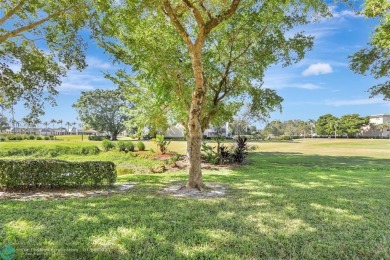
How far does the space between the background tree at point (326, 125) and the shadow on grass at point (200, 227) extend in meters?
85.6

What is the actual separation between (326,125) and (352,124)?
28.8 ft

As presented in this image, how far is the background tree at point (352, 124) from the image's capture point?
80000 mm

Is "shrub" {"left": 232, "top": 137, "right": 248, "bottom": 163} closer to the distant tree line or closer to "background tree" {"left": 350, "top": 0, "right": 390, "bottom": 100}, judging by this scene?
"background tree" {"left": 350, "top": 0, "right": 390, "bottom": 100}

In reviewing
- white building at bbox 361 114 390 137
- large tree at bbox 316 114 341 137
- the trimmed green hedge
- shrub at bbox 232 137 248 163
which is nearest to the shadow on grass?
the trimmed green hedge

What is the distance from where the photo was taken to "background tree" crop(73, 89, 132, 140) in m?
62.2

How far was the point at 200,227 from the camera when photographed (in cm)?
480

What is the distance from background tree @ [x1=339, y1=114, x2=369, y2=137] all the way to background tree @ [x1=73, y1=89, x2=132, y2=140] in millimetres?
61885

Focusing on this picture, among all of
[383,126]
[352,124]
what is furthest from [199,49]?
[383,126]

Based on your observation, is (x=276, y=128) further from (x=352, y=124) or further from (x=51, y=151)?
(x=51, y=151)

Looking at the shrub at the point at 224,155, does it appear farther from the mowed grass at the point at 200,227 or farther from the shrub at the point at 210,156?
the mowed grass at the point at 200,227

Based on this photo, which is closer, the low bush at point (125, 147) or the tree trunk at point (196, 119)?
the tree trunk at point (196, 119)

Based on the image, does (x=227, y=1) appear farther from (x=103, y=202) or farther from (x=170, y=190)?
(x=103, y=202)

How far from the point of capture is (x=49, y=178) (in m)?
8.64

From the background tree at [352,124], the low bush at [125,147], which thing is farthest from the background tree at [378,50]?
the background tree at [352,124]
